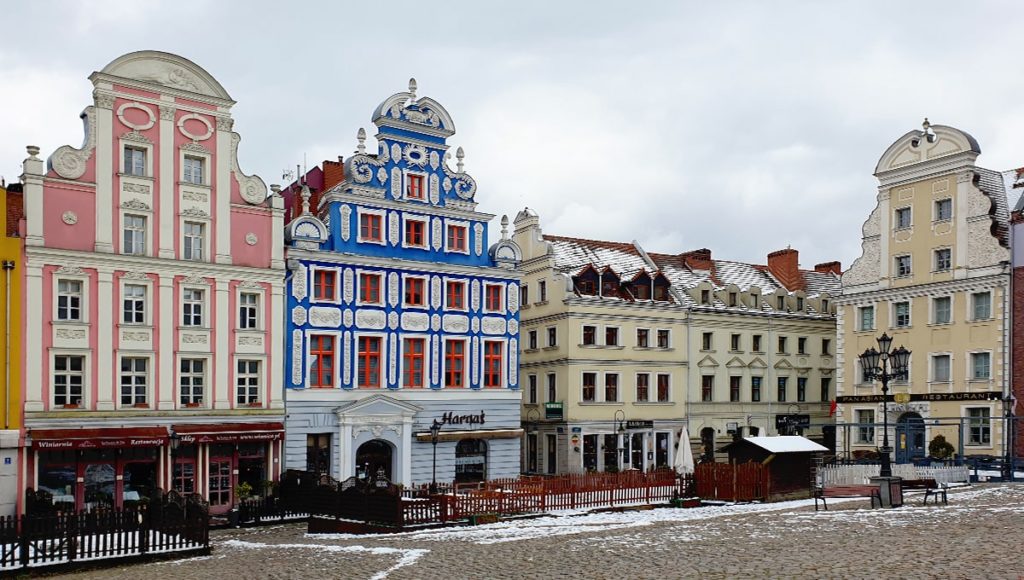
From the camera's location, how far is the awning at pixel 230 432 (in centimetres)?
3738

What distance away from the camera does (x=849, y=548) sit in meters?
21.5

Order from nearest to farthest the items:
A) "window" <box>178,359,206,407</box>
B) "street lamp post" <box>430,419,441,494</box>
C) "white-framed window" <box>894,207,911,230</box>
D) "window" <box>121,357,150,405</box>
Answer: "window" <box>121,357,150,405</box>, "window" <box>178,359,206,407</box>, "street lamp post" <box>430,419,441,494</box>, "white-framed window" <box>894,207,911,230</box>

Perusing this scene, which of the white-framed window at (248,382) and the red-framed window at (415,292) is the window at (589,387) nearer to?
the red-framed window at (415,292)

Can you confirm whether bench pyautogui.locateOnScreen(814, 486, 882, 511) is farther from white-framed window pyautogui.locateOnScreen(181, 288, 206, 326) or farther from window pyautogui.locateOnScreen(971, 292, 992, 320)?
white-framed window pyautogui.locateOnScreen(181, 288, 206, 326)

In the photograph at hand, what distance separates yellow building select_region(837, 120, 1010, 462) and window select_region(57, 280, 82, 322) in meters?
31.8

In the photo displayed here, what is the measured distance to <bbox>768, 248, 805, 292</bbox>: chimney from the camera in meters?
63.5

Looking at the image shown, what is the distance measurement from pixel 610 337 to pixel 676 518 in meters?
24.0

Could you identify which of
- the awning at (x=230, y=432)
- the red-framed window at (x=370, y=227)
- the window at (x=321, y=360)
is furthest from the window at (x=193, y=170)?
the awning at (x=230, y=432)

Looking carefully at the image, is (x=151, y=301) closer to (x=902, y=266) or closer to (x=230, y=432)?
(x=230, y=432)

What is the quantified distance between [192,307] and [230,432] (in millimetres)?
4757

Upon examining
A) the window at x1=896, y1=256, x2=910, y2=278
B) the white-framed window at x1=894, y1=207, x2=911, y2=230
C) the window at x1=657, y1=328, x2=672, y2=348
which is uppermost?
the white-framed window at x1=894, y1=207, x2=911, y2=230

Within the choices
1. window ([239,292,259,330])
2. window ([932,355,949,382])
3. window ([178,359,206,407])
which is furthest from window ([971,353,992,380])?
window ([178,359,206,407])

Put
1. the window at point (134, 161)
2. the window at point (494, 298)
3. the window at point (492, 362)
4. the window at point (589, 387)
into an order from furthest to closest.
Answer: the window at point (589, 387) → the window at point (494, 298) → the window at point (492, 362) → the window at point (134, 161)

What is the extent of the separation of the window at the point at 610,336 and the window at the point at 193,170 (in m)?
22.4
